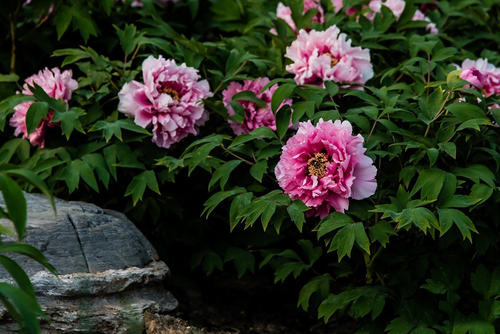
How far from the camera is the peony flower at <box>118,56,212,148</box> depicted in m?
2.69

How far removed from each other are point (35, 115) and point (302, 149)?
101cm

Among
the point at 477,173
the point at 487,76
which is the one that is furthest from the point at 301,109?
the point at 487,76

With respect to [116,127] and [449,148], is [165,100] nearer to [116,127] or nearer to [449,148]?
[116,127]

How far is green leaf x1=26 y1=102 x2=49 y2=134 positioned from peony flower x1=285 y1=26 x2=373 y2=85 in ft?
3.20

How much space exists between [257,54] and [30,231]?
1292 millimetres

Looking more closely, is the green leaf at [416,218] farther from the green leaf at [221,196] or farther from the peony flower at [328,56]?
the peony flower at [328,56]

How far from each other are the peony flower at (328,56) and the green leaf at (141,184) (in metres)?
0.72

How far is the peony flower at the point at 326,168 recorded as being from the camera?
224cm

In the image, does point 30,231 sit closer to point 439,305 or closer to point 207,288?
point 207,288

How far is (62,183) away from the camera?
2.96 metres

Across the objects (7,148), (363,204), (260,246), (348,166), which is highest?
(7,148)

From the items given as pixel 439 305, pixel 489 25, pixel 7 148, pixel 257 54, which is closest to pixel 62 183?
pixel 7 148

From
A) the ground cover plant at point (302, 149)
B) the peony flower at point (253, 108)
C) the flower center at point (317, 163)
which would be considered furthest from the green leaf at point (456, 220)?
the peony flower at point (253, 108)

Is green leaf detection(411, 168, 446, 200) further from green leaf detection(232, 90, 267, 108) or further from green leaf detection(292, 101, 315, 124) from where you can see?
green leaf detection(232, 90, 267, 108)
